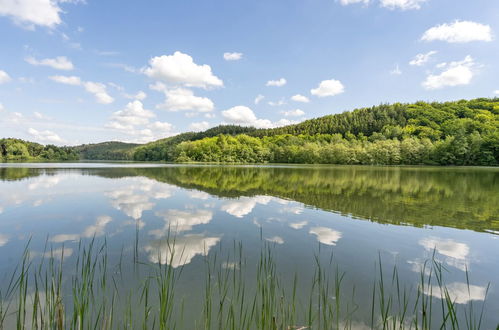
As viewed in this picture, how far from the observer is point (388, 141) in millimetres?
88062

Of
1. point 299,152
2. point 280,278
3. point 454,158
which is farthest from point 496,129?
point 280,278

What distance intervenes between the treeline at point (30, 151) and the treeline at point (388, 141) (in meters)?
50.5

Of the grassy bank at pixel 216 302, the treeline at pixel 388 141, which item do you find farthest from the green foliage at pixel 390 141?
the grassy bank at pixel 216 302

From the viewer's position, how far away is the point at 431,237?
805 cm

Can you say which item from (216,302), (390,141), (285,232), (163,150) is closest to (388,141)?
(390,141)

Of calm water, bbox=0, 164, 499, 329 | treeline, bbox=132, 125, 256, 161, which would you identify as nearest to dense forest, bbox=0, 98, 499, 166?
treeline, bbox=132, 125, 256, 161

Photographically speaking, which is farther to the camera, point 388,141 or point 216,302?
point 388,141

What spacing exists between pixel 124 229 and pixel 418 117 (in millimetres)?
129350

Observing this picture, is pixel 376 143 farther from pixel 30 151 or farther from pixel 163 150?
pixel 30 151

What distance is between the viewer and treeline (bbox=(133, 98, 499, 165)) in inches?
2997

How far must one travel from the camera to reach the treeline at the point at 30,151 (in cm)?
12531

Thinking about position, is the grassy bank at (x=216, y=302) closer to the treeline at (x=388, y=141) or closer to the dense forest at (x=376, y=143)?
the treeline at (x=388, y=141)

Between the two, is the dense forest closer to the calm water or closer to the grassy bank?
the calm water

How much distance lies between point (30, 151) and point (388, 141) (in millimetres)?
170070
